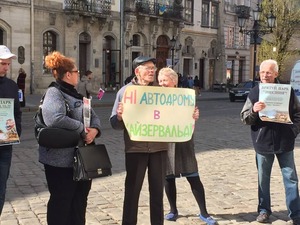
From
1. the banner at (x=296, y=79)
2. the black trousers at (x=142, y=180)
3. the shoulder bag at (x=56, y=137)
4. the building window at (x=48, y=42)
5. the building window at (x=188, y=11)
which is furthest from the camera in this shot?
the building window at (x=188, y=11)

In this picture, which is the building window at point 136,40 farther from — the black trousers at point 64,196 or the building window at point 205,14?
the black trousers at point 64,196

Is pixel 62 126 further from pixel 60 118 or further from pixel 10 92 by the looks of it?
pixel 10 92

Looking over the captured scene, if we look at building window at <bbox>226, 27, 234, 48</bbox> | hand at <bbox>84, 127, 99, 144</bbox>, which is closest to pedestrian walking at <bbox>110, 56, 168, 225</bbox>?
hand at <bbox>84, 127, 99, 144</bbox>

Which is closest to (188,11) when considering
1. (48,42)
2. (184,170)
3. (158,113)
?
(48,42)

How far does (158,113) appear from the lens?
4820 millimetres

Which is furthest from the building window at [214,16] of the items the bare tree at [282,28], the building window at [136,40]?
the building window at [136,40]

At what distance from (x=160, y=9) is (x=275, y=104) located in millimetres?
34731

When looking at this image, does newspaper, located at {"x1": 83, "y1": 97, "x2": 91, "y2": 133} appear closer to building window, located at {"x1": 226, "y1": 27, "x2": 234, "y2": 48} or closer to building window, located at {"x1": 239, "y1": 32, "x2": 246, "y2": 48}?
building window, located at {"x1": 226, "y1": 27, "x2": 234, "y2": 48}

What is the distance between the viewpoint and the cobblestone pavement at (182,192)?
5.89 m

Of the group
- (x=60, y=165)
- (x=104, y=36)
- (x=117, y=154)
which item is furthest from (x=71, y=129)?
(x=104, y=36)

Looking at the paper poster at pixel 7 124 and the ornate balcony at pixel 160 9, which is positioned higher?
the ornate balcony at pixel 160 9

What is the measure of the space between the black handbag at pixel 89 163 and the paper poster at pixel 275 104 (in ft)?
6.43

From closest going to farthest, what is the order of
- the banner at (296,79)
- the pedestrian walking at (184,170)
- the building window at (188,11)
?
the pedestrian walking at (184,170)
the banner at (296,79)
the building window at (188,11)

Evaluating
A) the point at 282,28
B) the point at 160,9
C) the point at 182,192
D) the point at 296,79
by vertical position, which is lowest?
the point at 182,192
